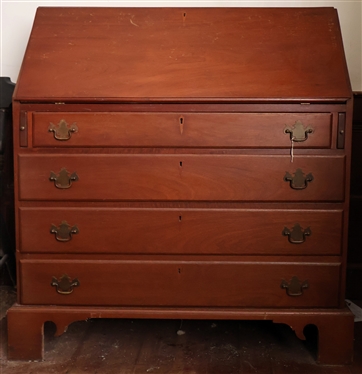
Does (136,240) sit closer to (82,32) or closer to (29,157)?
(29,157)

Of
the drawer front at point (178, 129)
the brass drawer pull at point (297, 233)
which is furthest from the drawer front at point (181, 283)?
the drawer front at point (178, 129)

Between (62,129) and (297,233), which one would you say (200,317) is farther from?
(62,129)

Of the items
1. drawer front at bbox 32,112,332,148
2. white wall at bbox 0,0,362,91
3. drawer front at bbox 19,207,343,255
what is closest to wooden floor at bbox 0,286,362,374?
drawer front at bbox 19,207,343,255

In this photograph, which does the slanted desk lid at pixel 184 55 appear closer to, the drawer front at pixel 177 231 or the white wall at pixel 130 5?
the drawer front at pixel 177 231

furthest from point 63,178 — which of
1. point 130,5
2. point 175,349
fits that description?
point 130,5

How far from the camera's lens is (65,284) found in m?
2.12

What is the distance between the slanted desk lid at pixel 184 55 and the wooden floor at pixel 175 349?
3.59 feet

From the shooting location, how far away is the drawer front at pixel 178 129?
202 centimetres

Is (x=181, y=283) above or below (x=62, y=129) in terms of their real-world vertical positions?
below

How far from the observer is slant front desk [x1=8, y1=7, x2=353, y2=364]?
2029 mm

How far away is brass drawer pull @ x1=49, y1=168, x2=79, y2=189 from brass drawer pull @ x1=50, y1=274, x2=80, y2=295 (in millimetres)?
375

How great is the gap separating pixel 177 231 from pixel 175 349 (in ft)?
1.90

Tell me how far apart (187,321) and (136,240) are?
711 mm

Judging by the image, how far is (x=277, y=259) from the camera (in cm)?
209
